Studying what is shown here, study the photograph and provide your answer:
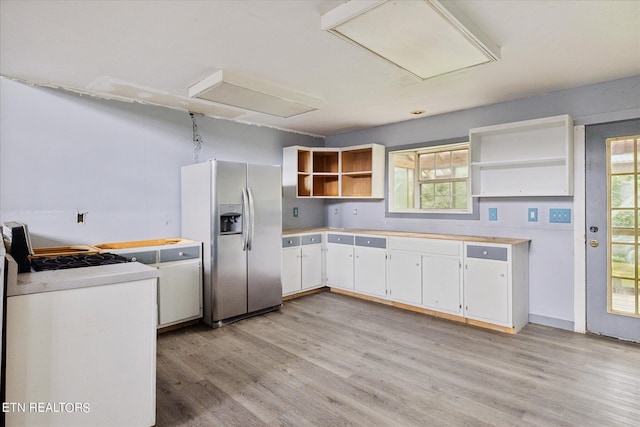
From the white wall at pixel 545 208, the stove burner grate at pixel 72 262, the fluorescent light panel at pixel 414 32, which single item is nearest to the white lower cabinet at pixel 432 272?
the white wall at pixel 545 208

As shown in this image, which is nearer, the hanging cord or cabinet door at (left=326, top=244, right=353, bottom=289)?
Answer: the hanging cord

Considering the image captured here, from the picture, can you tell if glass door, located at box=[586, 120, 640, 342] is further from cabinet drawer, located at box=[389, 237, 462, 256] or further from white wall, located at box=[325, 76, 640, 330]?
cabinet drawer, located at box=[389, 237, 462, 256]

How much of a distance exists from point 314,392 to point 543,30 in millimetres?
2770

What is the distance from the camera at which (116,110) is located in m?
3.49

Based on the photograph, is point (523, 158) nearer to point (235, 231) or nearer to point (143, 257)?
point (235, 231)

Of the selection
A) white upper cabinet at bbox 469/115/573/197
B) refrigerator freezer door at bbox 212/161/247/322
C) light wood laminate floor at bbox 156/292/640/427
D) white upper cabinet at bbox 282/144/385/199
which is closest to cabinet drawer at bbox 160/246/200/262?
refrigerator freezer door at bbox 212/161/247/322

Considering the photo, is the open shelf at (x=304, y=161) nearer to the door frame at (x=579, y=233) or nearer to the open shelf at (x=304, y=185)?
the open shelf at (x=304, y=185)

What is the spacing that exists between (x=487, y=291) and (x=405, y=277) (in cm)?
89

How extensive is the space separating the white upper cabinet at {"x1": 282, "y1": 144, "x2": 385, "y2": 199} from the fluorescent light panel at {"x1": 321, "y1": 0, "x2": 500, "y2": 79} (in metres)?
2.30

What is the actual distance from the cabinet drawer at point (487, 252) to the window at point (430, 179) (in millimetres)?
739

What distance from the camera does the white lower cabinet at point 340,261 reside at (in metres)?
4.64

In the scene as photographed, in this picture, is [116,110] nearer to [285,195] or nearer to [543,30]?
[285,195]

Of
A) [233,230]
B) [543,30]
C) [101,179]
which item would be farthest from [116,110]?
[543,30]

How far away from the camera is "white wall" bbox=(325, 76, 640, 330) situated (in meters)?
3.18
